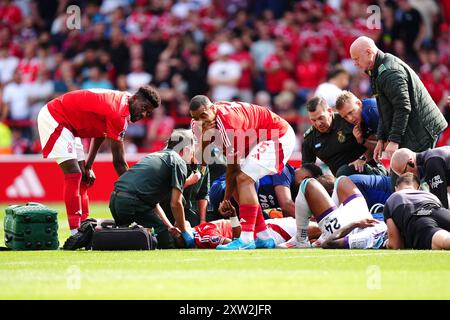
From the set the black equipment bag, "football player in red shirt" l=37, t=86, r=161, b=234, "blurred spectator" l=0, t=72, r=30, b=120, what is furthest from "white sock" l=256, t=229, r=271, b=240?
"blurred spectator" l=0, t=72, r=30, b=120

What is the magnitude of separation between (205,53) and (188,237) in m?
12.9

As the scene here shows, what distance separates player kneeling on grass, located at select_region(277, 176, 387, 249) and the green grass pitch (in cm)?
32

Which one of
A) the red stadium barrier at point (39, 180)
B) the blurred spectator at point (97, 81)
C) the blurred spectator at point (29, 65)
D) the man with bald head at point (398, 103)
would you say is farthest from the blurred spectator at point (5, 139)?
the man with bald head at point (398, 103)

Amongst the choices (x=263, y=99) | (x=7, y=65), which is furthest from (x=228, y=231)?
(x=7, y=65)

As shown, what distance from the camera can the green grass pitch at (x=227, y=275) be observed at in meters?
8.46

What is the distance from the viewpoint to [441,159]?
453 inches

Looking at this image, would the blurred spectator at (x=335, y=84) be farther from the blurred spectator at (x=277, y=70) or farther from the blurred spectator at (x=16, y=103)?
the blurred spectator at (x=16, y=103)

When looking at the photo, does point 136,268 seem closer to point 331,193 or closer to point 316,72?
point 331,193

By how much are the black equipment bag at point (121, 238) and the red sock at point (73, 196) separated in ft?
3.95

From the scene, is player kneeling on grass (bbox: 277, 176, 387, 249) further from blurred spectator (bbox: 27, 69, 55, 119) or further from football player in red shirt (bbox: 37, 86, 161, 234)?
blurred spectator (bbox: 27, 69, 55, 119)

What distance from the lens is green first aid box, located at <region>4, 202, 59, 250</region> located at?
12398 mm

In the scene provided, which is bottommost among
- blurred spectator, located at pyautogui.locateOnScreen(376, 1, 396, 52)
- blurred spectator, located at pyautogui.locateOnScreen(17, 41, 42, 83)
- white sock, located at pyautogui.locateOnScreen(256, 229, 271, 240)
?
white sock, located at pyautogui.locateOnScreen(256, 229, 271, 240)
